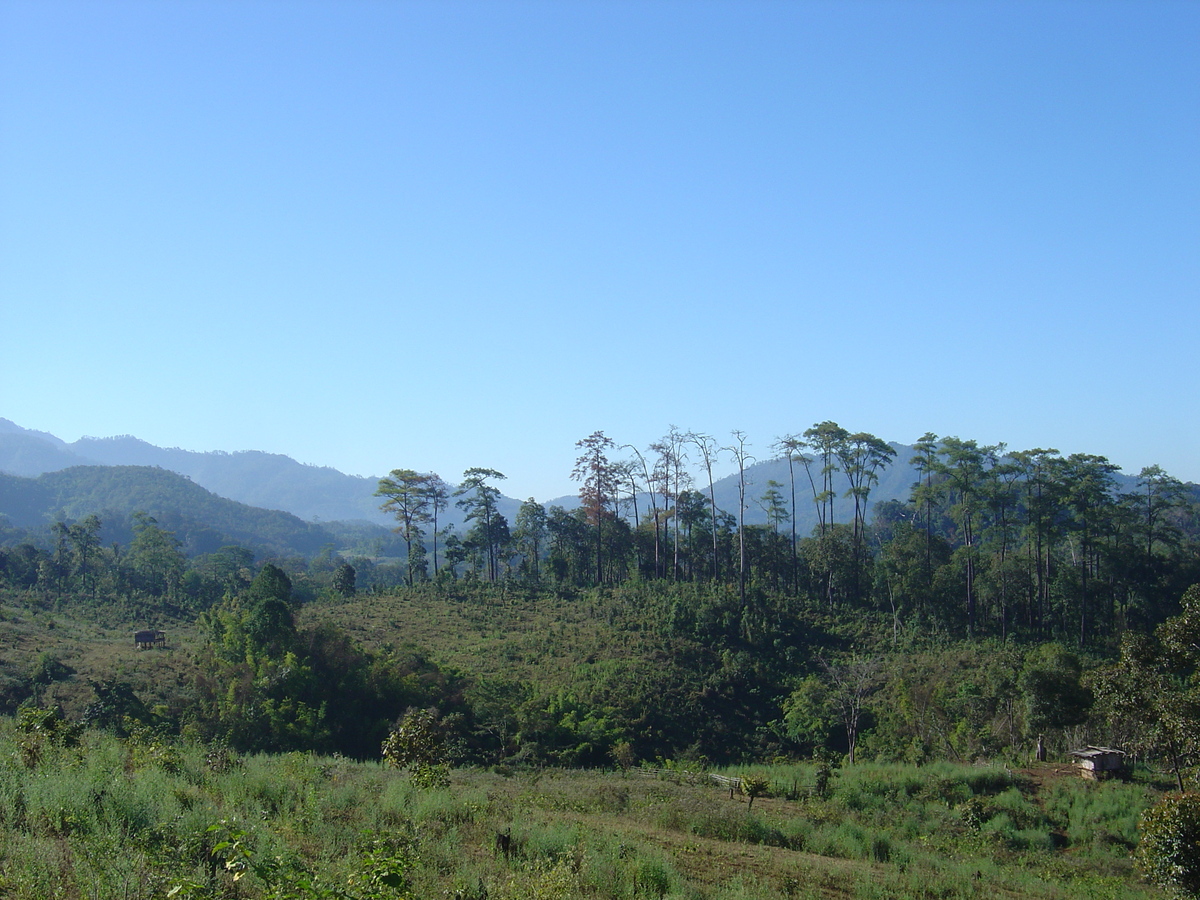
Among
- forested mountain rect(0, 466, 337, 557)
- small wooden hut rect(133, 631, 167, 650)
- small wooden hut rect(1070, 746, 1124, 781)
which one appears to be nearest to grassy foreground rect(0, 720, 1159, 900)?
small wooden hut rect(1070, 746, 1124, 781)

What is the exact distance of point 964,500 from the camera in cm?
3894

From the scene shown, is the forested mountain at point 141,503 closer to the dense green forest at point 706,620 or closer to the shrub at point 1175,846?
the dense green forest at point 706,620

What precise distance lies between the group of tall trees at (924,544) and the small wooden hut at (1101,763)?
693 inches

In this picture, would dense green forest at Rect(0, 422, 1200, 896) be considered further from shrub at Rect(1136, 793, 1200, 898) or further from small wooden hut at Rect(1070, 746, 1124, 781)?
shrub at Rect(1136, 793, 1200, 898)

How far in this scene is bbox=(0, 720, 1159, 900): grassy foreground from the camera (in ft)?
19.8

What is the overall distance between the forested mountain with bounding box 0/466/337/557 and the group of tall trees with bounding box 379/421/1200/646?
10229 centimetres

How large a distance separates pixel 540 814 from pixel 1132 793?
13.7 m

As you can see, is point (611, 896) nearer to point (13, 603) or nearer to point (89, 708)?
point (89, 708)

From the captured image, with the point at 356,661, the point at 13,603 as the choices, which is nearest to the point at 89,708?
the point at 356,661

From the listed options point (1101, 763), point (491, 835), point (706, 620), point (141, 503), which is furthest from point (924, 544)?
point (141, 503)

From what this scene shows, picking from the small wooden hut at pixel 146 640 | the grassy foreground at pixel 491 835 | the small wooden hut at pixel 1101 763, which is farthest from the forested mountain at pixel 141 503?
the small wooden hut at pixel 1101 763

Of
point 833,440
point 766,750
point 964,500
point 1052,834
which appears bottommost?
point 766,750

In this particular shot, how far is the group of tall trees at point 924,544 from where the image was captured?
3544 cm

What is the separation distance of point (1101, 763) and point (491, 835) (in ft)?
51.2
